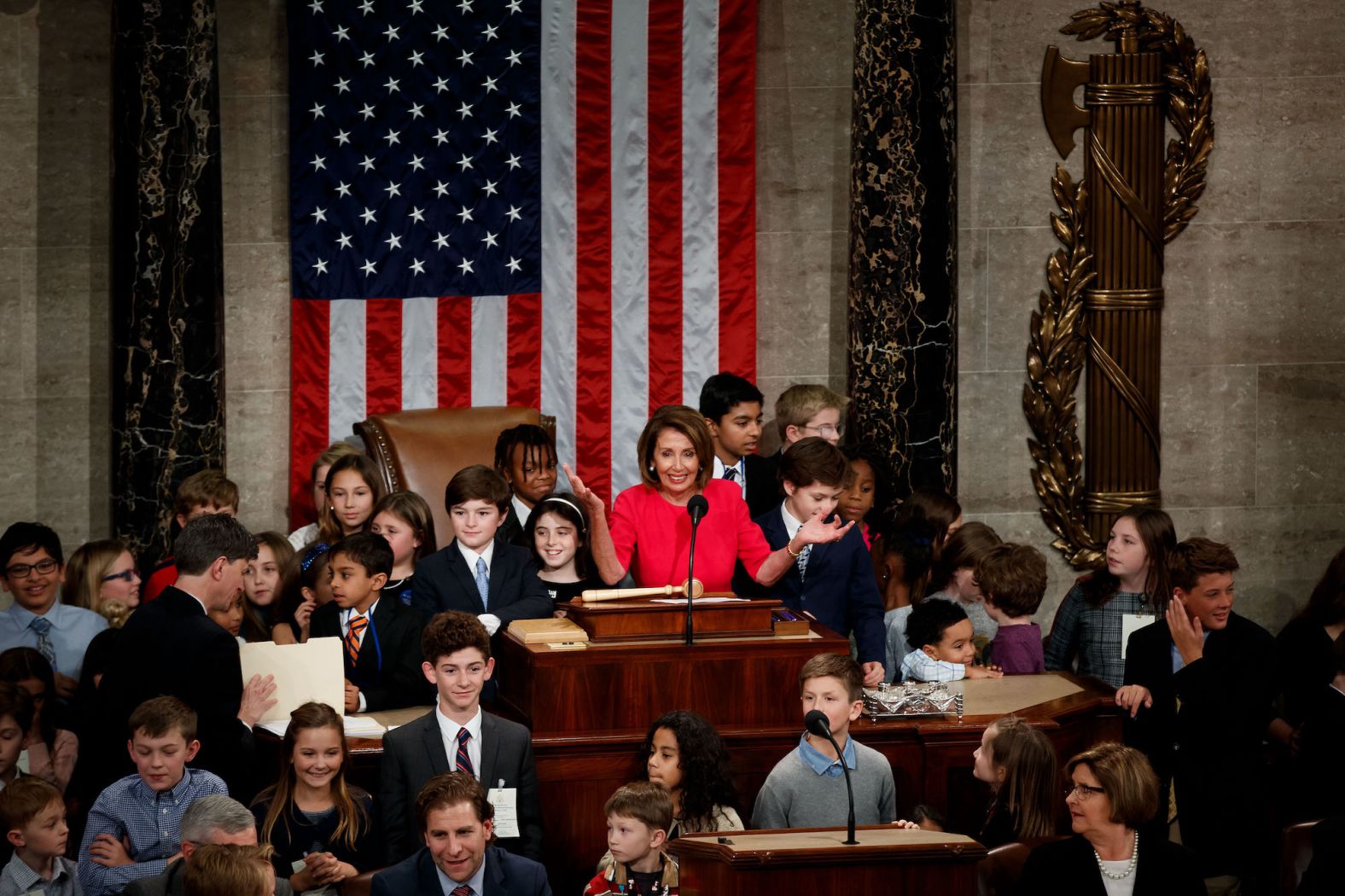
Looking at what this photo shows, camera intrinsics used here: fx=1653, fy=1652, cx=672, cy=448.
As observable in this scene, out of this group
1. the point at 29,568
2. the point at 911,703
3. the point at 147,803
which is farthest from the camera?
the point at 29,568

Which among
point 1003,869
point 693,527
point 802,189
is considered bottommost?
point 1003,869

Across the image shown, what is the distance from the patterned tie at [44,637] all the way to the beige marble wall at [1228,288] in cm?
563

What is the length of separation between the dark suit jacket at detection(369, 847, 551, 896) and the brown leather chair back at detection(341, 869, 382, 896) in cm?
15

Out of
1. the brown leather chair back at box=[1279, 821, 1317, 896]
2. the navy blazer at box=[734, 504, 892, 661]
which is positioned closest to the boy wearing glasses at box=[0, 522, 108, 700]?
the navy blazer at box=[734, 504, 892, 661]

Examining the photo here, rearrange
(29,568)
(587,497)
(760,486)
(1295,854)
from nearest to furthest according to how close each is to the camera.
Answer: (1295,854), (587,497), (29,568), (760,486)

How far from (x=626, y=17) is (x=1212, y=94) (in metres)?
3.71

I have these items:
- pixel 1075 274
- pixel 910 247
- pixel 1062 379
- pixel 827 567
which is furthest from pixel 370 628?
pixel 1075 274

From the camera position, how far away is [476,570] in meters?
6.95

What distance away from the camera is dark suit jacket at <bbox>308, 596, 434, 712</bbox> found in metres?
6.64

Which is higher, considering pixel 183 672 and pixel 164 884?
pixel 183 672

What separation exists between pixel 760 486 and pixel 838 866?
423 cm

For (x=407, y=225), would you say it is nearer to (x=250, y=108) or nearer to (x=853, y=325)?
(x=250, y=108)

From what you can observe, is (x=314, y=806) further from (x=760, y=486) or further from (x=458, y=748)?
(x=760, y=486)

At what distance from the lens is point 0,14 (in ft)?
33.1
